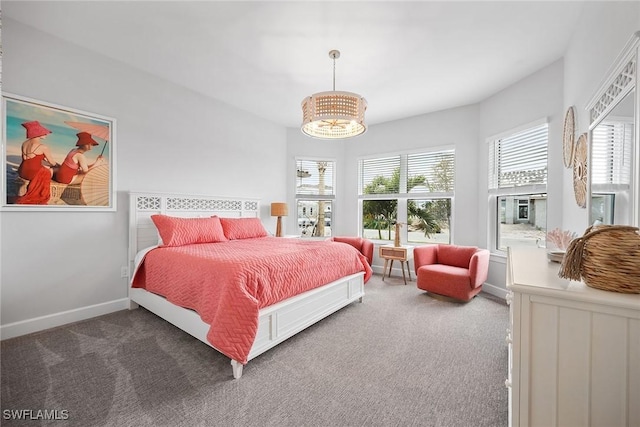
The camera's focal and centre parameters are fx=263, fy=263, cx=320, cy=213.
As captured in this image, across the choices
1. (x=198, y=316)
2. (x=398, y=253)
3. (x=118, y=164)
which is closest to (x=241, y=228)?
(x=118, y=164)

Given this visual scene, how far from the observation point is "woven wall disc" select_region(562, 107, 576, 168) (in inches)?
96.4

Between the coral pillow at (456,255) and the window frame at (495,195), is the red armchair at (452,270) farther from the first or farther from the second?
the window frame at (495,195)

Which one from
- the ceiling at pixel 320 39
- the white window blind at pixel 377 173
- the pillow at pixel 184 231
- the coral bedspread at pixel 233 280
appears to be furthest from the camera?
the white window blind at pixel 377 173

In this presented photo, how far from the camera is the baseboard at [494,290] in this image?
3.50m

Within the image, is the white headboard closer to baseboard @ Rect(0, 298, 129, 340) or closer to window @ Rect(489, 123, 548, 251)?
baseboard @ Rect(0, 298, 129, 340)

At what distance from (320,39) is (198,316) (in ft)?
8.93

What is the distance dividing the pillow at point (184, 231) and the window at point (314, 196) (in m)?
2.18

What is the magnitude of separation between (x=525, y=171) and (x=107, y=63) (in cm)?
516

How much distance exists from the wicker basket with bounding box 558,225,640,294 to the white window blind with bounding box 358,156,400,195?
13.1ft

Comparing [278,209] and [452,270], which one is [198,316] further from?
[452,270]

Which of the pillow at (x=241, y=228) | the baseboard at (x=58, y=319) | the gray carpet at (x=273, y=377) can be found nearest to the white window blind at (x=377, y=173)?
the pillow at (x=241, y=228)

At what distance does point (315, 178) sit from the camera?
535 cm

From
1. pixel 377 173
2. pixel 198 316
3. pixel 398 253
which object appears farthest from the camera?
pixel 377 173

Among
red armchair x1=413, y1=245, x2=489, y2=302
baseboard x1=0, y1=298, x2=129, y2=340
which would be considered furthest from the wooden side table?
baseboard x1=0, y1=298, x2=129, y2=340
